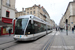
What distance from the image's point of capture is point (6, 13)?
53.8 feet

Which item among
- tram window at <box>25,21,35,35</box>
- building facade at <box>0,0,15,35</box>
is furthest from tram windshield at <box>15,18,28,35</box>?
building facade at <box>0,0,15,35</box>

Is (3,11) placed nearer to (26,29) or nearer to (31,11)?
(26,29)

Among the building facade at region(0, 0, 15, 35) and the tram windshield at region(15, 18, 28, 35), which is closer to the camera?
the tram windshield at region(15, 18, 28, 35)

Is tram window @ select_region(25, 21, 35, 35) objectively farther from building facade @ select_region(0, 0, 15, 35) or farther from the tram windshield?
building facade @ select_region(0, 0, 15, 35)

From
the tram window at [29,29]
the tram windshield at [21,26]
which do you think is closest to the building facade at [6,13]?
the tram windshield at [21,26]

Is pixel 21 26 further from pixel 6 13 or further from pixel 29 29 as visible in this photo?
pixel 6 13

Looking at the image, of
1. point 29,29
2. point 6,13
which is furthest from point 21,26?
point 6,13

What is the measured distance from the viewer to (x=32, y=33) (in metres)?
7.99

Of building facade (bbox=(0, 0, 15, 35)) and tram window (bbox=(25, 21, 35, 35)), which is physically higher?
building facade (bbox=(0, 0, 15, 35))

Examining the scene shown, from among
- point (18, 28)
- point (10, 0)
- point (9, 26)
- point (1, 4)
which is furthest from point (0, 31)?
point (18, 28)

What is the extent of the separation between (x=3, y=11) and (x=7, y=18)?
5.83 feet

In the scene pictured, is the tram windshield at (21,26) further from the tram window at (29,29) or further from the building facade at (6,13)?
the building facade at (6,13)

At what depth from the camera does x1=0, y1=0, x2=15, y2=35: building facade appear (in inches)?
592

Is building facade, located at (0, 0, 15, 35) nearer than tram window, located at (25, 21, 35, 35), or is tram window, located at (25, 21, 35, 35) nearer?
tram window, located at (25, 21, 35, 35)
